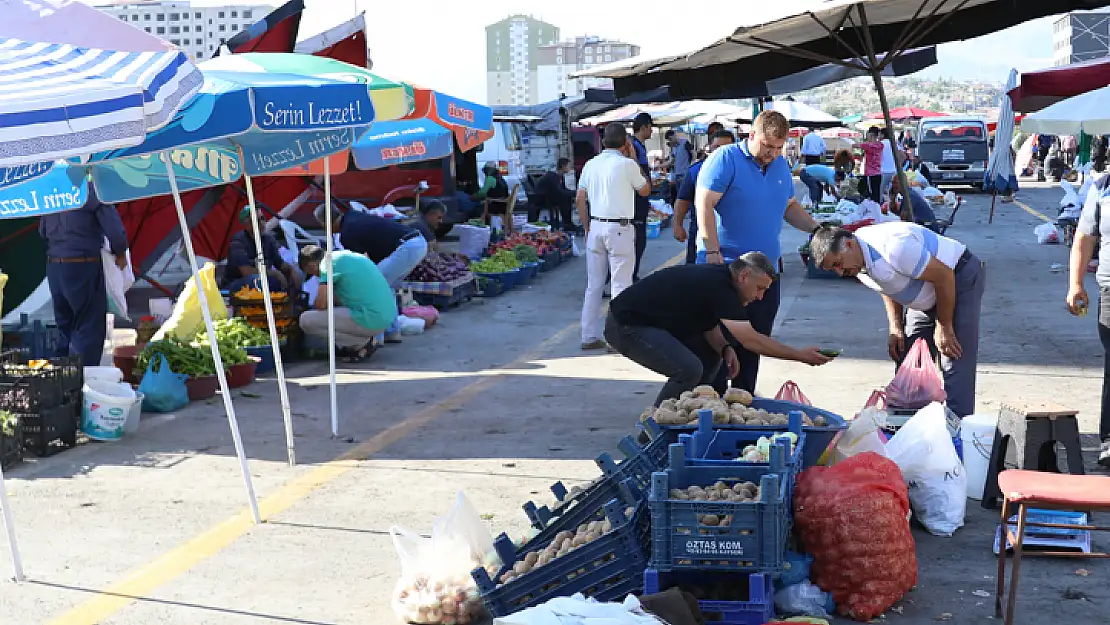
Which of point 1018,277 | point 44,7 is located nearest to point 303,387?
point 44,7

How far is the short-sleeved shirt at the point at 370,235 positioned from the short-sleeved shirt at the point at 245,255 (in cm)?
92

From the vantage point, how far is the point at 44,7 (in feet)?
18.8

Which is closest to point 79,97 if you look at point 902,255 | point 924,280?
point 902,255

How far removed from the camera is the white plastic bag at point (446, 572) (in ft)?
17.0

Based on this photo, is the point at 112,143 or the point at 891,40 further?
the point at 891,40

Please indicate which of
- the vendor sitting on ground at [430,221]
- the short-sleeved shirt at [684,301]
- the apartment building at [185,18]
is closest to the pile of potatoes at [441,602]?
the short-sleeved shirt at [684,301]

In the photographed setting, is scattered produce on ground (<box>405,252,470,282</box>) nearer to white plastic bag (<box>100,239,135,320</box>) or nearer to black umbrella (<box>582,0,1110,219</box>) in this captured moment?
white plastic bag (<box>100,239,135,320</box>)

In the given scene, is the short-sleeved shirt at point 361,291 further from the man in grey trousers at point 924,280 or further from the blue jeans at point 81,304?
the man in grey trousers at point 924,280

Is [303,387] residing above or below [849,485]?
below

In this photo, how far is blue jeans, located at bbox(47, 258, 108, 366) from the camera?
10070 mm

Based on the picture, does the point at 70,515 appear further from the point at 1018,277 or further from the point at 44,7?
the point at 1018,277

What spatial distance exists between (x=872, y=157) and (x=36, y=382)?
20786mm

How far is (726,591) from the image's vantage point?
5.05 metres

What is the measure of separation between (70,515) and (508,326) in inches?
285
